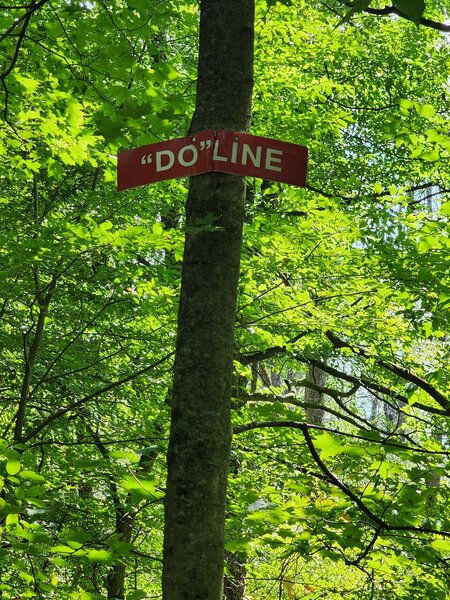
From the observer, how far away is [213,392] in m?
1.77

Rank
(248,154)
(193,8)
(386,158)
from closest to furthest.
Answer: (248,154), (193,8), (386,158)

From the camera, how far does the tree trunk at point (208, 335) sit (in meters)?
1.69

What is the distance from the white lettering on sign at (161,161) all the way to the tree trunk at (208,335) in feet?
0.31

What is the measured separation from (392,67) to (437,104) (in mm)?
960

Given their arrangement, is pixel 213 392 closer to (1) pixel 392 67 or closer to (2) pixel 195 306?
(2) pixel 195 306

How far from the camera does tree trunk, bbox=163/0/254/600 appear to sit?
1.69 meters

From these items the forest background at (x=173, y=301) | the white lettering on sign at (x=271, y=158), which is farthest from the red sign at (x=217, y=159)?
the forest background at (x=173, y=301)

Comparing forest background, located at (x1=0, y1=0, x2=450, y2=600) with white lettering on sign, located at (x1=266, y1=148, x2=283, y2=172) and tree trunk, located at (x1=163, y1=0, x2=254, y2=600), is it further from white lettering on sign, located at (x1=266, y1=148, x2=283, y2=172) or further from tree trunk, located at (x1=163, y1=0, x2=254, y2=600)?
white lettering on sign, located at (x1=266, y1=148, x2=283, y2=172)

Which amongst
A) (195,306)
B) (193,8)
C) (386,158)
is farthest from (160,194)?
(195,306)

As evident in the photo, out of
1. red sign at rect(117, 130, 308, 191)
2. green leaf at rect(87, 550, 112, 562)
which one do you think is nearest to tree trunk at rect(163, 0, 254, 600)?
red sign at rect(117, 130, 308, 191)

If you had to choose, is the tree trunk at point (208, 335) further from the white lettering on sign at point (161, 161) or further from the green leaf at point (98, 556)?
the green leaf at point (98, 556)

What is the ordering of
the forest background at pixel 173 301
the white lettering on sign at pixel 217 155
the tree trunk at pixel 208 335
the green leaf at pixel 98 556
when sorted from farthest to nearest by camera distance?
the forest background at pixel 173 301
the green leaf at pixel 98 556
the white lettering on sign at pixel 217 155
the tree trunk at pixel 208 335

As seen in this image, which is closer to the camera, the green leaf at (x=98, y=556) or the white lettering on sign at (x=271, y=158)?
the white lettering on sign at (x=271, y=158)

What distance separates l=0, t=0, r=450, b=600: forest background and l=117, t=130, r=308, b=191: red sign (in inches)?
7.8
